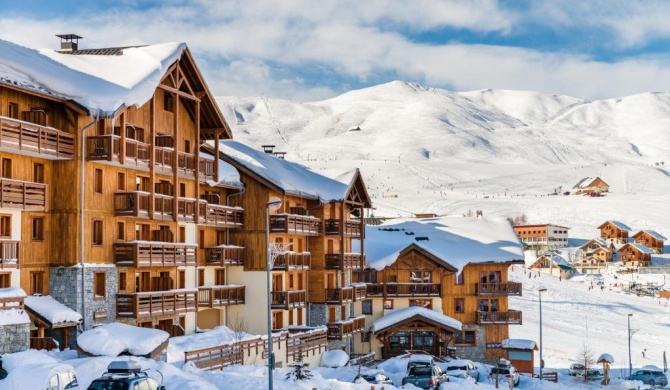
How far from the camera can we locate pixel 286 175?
6469 centimetres

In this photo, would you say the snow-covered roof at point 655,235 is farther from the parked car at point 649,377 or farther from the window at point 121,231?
the window at point 121,231

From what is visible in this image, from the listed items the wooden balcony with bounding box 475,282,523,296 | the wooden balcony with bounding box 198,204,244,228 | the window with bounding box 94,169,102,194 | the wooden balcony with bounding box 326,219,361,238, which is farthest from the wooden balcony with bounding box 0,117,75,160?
the wooden balcony with bounding box 475,282,523,296

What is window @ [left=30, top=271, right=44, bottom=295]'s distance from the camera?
4178 cm

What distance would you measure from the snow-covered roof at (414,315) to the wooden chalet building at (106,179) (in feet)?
77.5

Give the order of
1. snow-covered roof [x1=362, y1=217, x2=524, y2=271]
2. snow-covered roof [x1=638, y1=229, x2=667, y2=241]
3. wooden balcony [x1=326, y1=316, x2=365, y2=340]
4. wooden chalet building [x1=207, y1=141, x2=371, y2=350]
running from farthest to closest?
1. snow-covered roof [x1=638, y1=229, x2=667, y2=241]
2. snow-covered roof [x1=362, y1=217, x2=524, y2=271]
3. wooden balcony [x1=326, y1=316, x2=365, y2=340]
4. wooden chalet building [x1=207, y1=141, x2=371, y2=350]

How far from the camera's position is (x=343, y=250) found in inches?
2714

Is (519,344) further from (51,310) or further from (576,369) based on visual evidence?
(51,310)

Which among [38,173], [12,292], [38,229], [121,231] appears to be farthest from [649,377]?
[12,292]

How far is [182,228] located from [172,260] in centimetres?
427

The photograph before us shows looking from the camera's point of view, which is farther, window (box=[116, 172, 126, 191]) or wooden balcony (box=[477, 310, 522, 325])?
wooden balcony (box=[477, 310, 522, 325])

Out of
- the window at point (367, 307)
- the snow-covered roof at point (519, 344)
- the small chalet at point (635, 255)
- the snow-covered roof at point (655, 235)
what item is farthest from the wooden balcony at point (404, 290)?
the snow-covered roof at point (655, 235)

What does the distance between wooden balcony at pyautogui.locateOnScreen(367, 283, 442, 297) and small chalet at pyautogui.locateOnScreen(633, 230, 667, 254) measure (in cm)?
12396

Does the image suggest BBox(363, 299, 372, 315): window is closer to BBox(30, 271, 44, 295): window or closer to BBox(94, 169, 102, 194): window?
BBox(94, 169, 102, 194): window

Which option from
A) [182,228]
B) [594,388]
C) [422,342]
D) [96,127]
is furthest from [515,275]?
[96,127]
